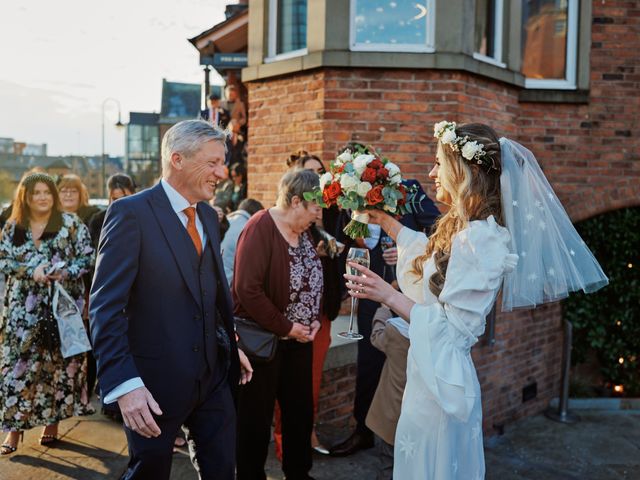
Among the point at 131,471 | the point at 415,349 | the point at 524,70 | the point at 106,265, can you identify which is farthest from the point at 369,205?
the point at 524,70

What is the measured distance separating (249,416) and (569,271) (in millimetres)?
2077

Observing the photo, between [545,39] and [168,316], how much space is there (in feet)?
18.4

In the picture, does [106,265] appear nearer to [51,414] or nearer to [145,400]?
[145,400]

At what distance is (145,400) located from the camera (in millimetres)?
2531

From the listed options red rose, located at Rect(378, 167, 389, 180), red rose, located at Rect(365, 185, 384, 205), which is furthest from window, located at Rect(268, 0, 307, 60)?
red rose, located at Rect(365, 185, 384, 205)

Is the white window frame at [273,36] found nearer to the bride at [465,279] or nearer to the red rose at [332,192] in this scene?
the red rose at [332,192]

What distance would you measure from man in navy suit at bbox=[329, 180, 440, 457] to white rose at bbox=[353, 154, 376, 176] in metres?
1.08

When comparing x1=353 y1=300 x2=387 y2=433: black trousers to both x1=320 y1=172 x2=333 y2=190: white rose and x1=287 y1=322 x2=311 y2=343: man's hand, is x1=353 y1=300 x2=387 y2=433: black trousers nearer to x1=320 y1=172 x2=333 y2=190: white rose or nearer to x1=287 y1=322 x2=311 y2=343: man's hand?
x1=287 y1=322 x2=311 y2=343: man's hand

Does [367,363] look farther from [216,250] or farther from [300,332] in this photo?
[216,250]

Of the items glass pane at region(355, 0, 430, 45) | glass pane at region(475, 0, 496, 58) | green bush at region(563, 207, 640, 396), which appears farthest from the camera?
green bush at region(563, 207, 640, 396)

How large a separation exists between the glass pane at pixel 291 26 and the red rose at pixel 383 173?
10.5 feet

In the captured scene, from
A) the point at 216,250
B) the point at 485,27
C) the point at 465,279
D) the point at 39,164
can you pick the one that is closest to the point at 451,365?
the point at 465,279

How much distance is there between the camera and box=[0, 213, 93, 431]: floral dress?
4727mm

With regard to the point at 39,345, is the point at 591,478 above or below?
below
